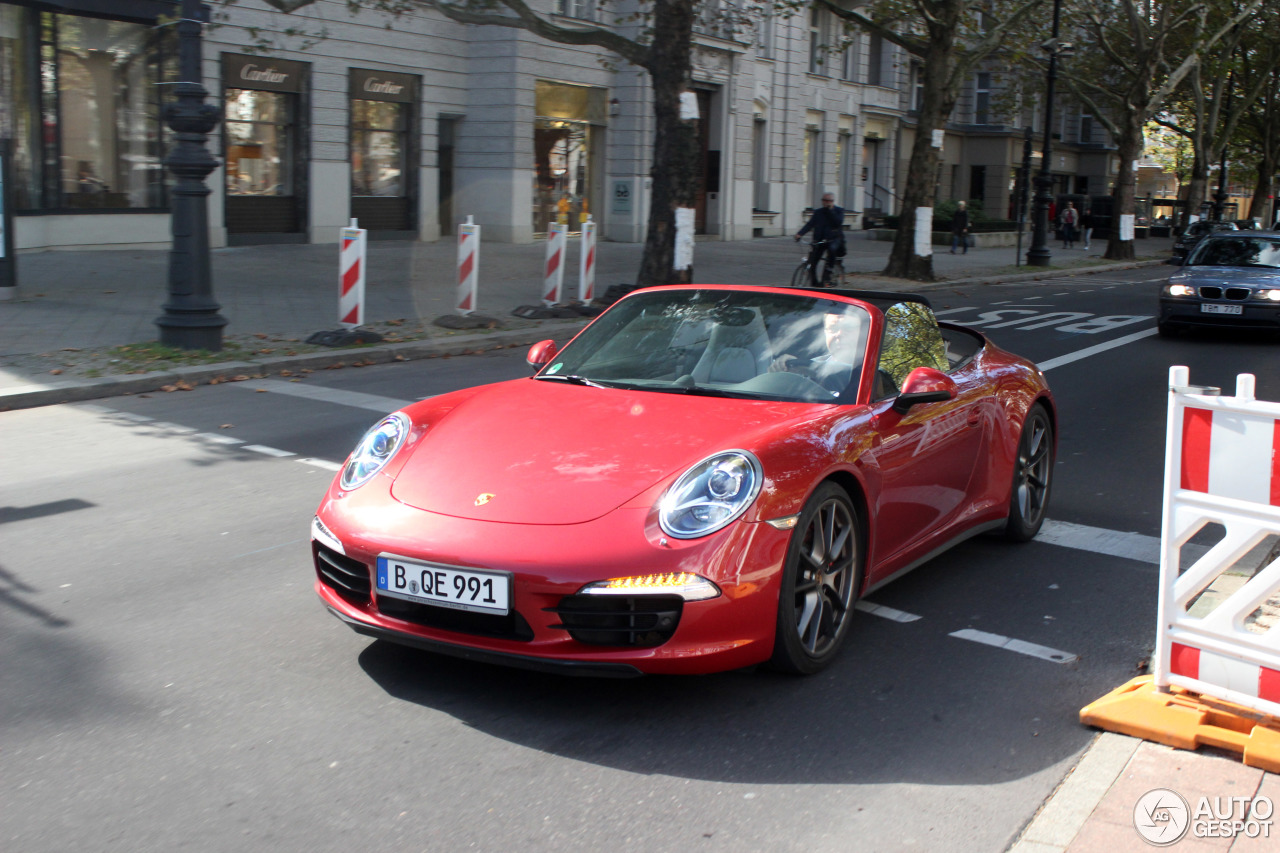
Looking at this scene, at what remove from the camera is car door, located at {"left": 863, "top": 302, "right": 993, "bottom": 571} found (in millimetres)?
4734

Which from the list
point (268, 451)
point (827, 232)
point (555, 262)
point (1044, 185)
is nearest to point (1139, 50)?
point (1044, 185)

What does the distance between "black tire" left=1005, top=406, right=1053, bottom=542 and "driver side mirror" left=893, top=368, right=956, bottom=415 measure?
4.40 ft

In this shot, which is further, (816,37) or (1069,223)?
(1069,223)

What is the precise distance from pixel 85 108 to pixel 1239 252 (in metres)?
18.4

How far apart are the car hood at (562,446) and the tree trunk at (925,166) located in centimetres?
2127

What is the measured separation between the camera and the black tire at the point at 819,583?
4.04m

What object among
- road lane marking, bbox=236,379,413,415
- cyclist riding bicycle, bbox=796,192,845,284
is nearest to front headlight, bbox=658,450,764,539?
road lane marking, bbox=236,379,413,415

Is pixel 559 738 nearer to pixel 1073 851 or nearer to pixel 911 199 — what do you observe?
pixel 1073 851

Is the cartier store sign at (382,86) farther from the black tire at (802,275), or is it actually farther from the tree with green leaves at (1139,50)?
the tree with green leaves at (1139,50)

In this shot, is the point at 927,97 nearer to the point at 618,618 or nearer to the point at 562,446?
the point at 562,446

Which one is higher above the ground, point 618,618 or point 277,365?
point 618,618

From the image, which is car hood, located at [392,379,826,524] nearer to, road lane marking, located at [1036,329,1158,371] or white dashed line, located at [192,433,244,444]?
white dashed line, located at [192,433,244,444]

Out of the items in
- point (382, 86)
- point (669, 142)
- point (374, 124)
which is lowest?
point (669, 142)

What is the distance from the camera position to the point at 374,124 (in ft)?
89.2
